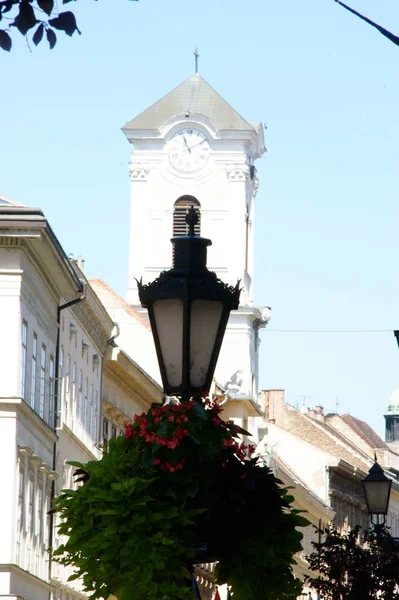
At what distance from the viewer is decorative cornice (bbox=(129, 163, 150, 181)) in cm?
8956

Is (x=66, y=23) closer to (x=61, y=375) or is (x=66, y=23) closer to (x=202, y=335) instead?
(x=202, y=335)

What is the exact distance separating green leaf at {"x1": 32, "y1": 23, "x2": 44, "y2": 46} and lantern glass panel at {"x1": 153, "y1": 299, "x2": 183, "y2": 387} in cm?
256

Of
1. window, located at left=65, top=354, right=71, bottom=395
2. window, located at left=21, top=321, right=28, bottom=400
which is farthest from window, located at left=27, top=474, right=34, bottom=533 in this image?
window, located at left=65, top=354, right=71, bottom=395

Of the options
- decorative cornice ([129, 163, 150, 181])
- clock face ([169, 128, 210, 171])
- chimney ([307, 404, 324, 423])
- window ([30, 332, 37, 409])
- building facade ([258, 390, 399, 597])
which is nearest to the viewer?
window ([30, 332, 37, 409])

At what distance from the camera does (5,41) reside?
27.2 ft

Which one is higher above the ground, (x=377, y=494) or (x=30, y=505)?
(x=30, y=505)

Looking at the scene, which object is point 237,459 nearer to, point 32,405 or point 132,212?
point 32,405

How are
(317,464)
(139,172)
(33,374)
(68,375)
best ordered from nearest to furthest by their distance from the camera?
(33,374) < (68,375) < (139,172) < (317,464)

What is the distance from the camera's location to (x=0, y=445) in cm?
3628

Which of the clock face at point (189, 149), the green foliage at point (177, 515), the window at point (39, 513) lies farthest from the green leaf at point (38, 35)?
the clock face at point (189, 149)

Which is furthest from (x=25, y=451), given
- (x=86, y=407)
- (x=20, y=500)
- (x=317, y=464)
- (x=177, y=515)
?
(x=317, y=464)

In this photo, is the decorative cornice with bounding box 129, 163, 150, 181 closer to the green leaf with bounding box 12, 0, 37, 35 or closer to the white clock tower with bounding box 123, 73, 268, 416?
the white clock tower with bounding box 123, 73, 268, 416

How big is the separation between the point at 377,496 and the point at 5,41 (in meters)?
16.2

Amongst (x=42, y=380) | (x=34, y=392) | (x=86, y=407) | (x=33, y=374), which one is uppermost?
(x=86, y=407)
